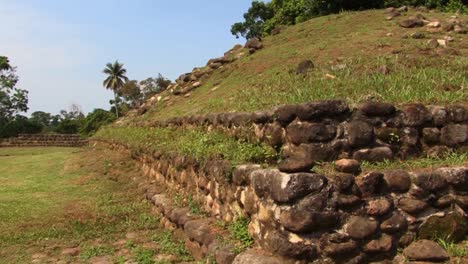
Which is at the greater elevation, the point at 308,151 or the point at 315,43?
the point at 315,43

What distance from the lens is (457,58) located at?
7.53 metres

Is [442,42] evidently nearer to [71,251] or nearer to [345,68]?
[345,68]

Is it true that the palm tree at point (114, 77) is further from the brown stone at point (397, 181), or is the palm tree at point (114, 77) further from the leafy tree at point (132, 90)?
the brown stone at point (397, 181)

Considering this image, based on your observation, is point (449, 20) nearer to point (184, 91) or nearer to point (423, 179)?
point (184, 91)

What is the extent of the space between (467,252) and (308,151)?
1283 mm

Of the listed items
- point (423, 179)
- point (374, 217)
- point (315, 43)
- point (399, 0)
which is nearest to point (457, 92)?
point (423, 179)

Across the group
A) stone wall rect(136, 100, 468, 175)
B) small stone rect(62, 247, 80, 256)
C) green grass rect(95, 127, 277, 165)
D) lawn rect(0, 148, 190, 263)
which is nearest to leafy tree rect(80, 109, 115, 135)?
lawn rect(0, 148, 190, 263)

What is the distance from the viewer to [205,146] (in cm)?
566

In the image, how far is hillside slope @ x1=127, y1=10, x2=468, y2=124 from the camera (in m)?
5.50

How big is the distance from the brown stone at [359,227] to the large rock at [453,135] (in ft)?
4.18

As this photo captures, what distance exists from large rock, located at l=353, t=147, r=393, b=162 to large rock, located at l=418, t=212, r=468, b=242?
597 millimetres

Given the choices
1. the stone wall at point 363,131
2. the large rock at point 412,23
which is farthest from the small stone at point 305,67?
the stone wall at point 363,131

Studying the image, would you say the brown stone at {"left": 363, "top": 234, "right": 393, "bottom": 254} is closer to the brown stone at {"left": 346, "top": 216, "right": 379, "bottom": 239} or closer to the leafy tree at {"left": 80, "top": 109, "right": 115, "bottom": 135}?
the brown stone at {"left": 346, "top": 216, "right": 379, "bottom": 239}

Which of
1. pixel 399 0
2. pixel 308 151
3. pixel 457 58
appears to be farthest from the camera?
pixel 399 0
